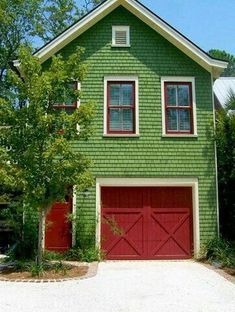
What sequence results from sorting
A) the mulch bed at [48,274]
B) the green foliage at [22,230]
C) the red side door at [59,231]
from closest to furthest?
the mulch bed at [48,274], the green foliage at [22,230], the red side door at [59,231]

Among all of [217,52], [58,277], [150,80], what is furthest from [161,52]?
[217,52]

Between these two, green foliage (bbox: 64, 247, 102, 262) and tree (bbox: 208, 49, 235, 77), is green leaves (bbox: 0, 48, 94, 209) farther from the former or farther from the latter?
tree (bbox: 208, 49, 235, 77)

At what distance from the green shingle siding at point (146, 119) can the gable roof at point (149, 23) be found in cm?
21

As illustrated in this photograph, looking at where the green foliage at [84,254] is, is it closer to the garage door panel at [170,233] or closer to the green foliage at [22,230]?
the green foliage at [22,230]

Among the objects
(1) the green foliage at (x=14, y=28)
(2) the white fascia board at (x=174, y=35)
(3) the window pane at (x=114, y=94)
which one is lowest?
(3) the window pane at (x=114, y=94)

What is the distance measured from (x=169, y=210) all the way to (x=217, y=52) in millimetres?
53378

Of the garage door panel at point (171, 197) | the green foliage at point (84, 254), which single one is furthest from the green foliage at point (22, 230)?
the garage door panel at point (171, 197)

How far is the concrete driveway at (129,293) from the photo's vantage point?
791 centimetres

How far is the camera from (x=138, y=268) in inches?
493

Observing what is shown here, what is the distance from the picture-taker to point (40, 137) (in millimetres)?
11547

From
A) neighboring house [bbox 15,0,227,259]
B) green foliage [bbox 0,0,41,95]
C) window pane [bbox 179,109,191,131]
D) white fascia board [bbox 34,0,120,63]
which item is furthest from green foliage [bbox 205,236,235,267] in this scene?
green foliage [bbox 0,0,41,95]

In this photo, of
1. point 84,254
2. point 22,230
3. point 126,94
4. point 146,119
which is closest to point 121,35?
point 126,94

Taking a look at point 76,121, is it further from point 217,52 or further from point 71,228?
point 217,52

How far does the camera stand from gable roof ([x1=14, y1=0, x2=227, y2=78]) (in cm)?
1497
